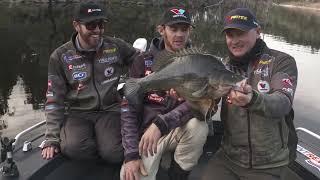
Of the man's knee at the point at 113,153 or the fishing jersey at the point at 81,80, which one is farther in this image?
the fishing jersey at the point at 81,80

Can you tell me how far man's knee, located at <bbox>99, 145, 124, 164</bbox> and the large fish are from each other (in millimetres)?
794

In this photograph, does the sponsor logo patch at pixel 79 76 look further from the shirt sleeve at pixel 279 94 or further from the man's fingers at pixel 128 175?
the shirt sleeve at pixel 279 94

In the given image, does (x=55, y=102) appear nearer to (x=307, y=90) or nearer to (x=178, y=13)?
(x=178, y=13)

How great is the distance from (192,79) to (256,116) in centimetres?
72

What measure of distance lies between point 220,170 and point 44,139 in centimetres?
208

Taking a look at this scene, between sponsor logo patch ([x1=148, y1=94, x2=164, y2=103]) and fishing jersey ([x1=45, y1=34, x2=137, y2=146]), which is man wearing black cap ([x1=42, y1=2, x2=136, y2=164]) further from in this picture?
sponsor logo patch ([x1=148, y1=94, x2=164, y2=103])

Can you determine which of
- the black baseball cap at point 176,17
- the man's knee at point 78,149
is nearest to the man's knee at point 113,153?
the man's knee at point 78,149

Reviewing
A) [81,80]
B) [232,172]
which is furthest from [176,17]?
[232,172]

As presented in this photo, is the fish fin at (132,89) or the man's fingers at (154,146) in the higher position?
the fish fin at (132,89)

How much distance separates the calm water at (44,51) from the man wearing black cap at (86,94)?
5417 mm

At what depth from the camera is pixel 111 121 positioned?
16.2 ft

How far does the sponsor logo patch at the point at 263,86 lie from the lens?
371 cm

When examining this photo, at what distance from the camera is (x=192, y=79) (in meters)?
3.44

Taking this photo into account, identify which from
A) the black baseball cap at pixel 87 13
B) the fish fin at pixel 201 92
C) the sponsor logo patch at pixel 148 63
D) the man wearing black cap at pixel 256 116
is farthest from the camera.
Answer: the black baseball cap at pixel 87 13
